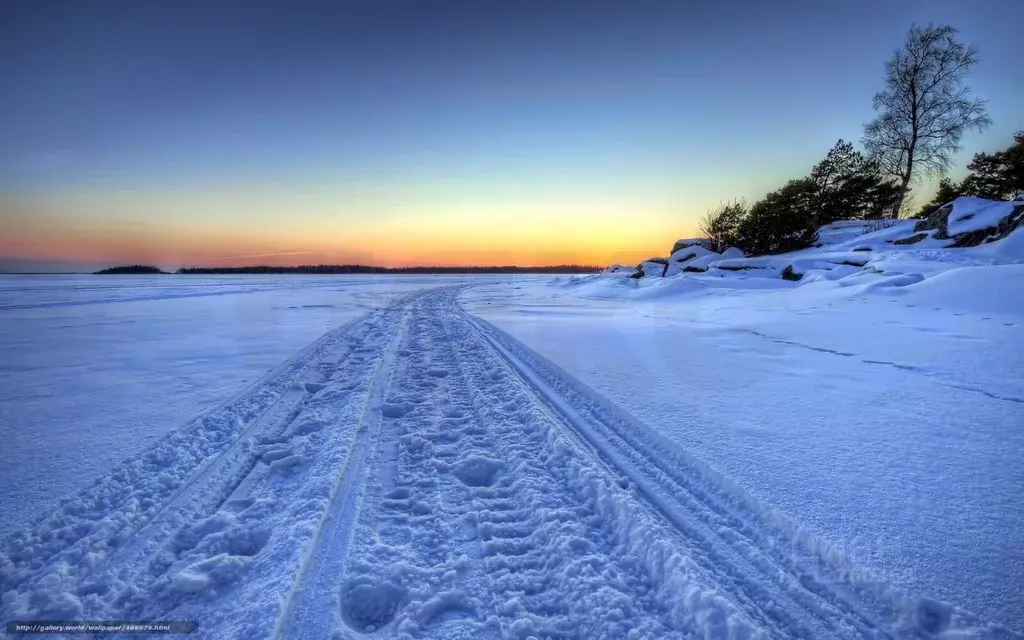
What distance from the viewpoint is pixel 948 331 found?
18.8 ft

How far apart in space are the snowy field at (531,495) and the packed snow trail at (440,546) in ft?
0.04

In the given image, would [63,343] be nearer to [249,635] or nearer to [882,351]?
[249,635]

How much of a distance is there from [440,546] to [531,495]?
0.63 metres

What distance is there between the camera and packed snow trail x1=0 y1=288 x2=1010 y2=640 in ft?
5.30

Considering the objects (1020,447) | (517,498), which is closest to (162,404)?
(517,498)

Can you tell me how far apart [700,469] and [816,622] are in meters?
1.09

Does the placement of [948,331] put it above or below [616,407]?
above

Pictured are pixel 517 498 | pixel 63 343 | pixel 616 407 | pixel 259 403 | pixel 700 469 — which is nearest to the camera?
pixel 517 498

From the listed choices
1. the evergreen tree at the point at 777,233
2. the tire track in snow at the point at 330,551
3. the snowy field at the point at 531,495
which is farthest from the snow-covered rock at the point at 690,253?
the tire track in snow at the point at 330,551

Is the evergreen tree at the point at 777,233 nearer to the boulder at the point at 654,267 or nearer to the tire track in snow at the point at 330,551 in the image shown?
the boulder at the point at 654,267

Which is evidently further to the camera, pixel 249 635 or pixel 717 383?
pixel 717 383

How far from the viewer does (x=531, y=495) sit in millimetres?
2457

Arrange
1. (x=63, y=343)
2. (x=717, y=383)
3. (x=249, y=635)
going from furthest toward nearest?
1. (x=63, y=343)
2. (x=717, y=383)
3. (x=249, y=635)

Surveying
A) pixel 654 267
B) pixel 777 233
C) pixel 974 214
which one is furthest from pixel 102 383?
pixel 654 267
